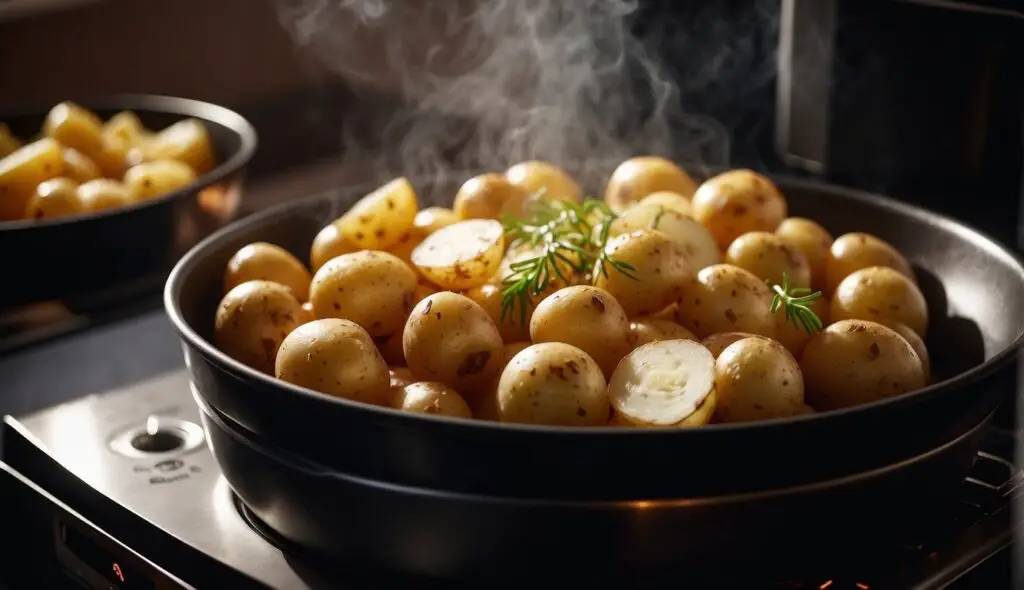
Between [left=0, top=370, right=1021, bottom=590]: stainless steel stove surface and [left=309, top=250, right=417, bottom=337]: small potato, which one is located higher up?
[left=309, top=250, right=417, bottom=337]: small potato

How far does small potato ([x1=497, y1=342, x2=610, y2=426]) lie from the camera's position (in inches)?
34.8

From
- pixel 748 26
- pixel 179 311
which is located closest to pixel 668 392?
pixel 179 311

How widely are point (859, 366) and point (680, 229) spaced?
0.82 ft

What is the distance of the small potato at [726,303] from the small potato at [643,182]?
260 mm

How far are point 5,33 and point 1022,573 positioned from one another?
2320mm

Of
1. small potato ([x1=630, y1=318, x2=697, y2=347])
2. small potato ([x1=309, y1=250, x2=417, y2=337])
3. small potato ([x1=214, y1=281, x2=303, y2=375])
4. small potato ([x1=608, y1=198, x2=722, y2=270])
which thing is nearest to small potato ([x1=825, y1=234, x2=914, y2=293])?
small potato ([x1=608, y1=198, x2=722, y2=270])

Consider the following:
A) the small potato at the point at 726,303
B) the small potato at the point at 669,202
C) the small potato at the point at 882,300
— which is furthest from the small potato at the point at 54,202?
the small potato at the point at 882,300

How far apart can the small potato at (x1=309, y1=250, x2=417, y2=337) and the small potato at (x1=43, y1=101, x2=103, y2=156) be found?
0.80m

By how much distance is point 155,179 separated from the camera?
63.1 inches

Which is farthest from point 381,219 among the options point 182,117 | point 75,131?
point 182,117

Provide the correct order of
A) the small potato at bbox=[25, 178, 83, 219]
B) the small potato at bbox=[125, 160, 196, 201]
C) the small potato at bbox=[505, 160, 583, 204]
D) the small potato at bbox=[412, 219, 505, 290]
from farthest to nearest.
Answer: the small potato at bbox=[125, 160, 196, 201] → the small potato at bbox=[25, 178, 83, 219] → the small potato at bbox=[505, 160, 583, 204] → the small potato at bbox=[412, 219, 505, 290]

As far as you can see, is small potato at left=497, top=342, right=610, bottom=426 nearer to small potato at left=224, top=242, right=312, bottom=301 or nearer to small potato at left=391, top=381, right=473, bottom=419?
small potato at left=391, top=381, right=473, bottom=419

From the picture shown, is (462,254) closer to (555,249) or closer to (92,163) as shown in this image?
(555,249)

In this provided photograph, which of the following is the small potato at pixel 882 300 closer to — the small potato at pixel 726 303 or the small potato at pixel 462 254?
the small potato at pixel 726 303
